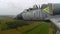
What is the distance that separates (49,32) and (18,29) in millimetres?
251

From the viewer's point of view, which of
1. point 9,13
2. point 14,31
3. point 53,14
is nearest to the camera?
point 14,31

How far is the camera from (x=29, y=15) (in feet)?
3.07

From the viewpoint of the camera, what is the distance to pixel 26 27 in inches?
32.6

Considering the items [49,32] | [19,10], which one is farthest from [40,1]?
[49,32]

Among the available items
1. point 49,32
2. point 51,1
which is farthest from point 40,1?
point 49,32

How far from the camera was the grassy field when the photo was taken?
2.59 feet

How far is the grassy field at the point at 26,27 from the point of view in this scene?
31.1 inches

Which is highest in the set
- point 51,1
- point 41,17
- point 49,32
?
point 51,1

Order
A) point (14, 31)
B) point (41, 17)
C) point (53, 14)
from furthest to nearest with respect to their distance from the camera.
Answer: point (53, 14) → point (41, 17) → point (14, 31)

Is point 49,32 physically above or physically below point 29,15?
below

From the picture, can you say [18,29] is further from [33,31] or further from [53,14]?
[53,14]

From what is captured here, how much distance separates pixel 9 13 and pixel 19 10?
0.45ft

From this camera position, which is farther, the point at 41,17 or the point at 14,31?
the point at 41,17

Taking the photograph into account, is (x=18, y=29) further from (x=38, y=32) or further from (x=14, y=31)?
(x=38, y=32)
